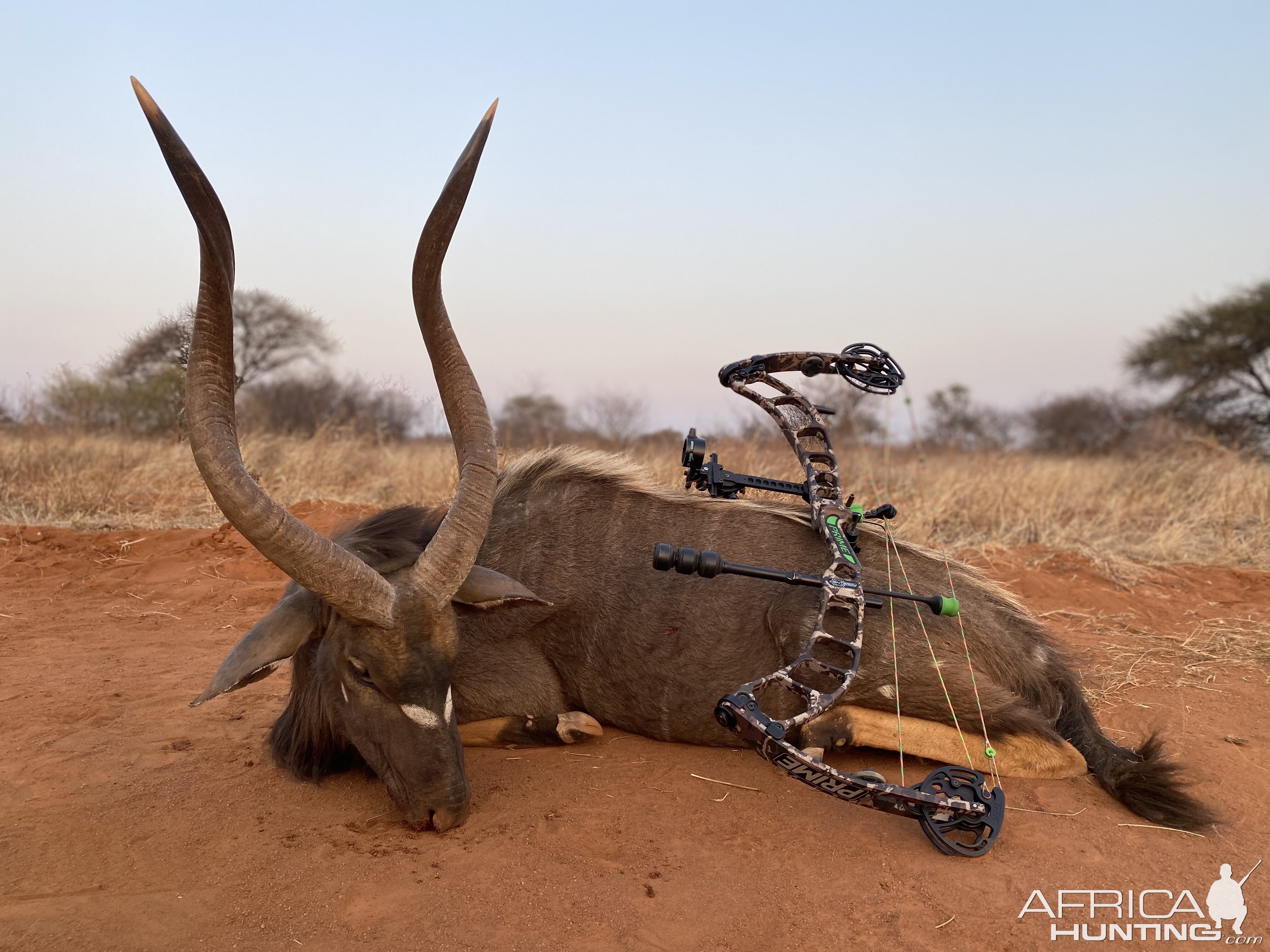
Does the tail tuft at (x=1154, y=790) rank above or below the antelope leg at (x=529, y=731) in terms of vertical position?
above

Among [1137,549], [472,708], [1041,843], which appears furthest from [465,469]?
[1137,549]

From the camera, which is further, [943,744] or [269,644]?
[943,744]

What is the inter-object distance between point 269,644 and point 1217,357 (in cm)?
2740

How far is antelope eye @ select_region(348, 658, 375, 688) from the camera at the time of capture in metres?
3.38

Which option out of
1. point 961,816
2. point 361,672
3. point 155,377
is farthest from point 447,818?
point 155,377

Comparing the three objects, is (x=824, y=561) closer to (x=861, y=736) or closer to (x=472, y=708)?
(x=861, y=736)

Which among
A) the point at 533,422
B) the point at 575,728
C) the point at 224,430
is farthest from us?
the point at 533,422

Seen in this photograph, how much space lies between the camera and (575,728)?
4176mm

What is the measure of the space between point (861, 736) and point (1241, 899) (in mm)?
1439

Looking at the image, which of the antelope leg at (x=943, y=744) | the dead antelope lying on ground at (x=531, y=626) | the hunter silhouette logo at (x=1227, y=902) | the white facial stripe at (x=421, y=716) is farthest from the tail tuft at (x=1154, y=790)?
the white facial stripe at (x=421, y=716)

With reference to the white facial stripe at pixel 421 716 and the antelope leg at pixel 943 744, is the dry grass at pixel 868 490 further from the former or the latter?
the white facial stripe at pixel 421 716

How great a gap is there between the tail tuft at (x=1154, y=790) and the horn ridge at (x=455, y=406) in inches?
116

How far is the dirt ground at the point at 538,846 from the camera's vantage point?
2.79 m

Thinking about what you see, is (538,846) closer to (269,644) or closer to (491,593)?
(491,593)
